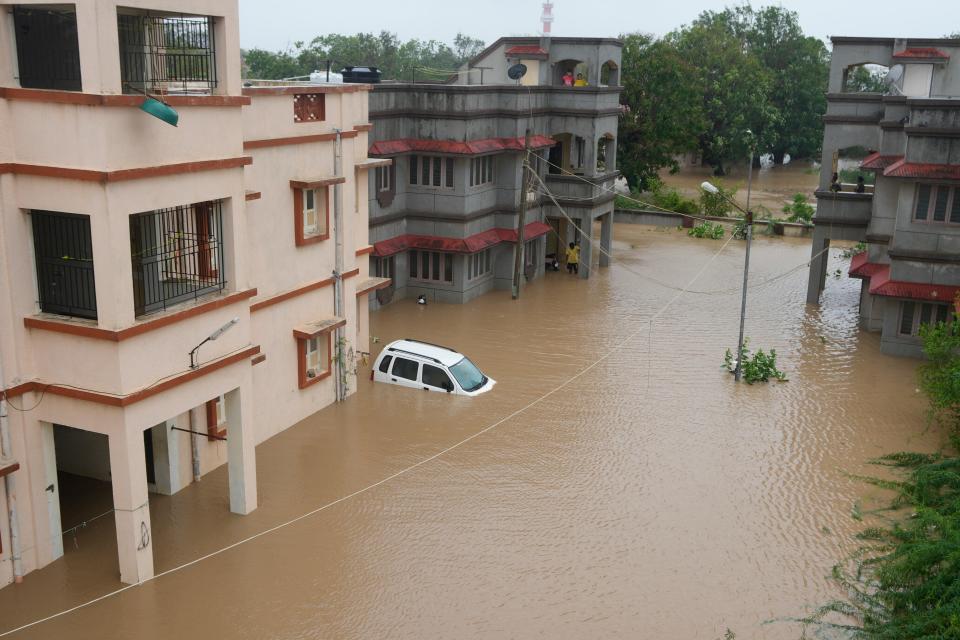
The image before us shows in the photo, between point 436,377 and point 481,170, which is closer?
point 436,377

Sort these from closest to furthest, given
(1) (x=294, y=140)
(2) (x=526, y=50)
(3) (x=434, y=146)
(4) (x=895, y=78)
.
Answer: (1) (x=294, y=140)
(3) (x=434, y=146)
(4) (x=895, y=78)
(2) (x=526, y=50)

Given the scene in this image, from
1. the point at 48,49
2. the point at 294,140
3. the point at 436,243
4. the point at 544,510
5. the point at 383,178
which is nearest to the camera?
the point at 48,49

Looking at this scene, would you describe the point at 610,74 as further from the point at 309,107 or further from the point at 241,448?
the point at 241,448

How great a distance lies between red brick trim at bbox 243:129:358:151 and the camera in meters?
17.1

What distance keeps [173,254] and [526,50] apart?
22.5 metres

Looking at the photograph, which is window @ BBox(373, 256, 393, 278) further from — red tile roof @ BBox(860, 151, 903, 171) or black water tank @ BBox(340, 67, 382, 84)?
red tile roof @ BBox(860, 151, 903, 171)

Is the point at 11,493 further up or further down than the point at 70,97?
further down

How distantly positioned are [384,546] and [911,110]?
59.5 feet

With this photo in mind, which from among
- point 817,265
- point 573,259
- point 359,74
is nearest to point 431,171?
point 359,74

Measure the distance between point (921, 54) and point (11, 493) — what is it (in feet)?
89.2

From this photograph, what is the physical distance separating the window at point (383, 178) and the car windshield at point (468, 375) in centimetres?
846

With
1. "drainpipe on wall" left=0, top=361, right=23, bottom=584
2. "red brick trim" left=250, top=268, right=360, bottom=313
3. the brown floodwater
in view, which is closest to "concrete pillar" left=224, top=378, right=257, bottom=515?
the brown floodwater

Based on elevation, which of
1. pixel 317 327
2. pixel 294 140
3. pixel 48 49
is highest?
pixel 48 49

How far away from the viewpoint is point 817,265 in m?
30.1
